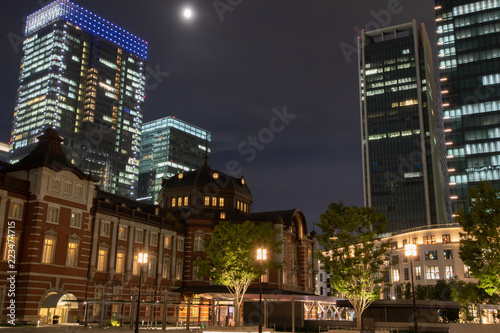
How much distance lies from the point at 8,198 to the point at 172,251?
90.6 ft

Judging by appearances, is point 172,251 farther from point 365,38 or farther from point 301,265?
point 365,38

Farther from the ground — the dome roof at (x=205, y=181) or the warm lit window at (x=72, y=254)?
the dome roof at (x=205, y=181)

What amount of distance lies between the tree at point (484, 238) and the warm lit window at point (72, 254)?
39.5m

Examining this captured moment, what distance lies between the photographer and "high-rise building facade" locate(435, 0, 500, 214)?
139 m

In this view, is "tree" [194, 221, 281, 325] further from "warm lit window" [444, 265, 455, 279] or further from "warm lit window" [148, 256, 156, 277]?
"warm lit window" [444, 265, 455, 279]

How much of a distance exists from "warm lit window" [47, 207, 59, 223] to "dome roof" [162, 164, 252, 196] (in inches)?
1178

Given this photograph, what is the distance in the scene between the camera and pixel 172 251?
72375mm

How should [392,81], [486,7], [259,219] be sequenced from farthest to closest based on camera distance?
[392,81], [486,7], [259,219]

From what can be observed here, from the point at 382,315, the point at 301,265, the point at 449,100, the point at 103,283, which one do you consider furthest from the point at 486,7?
the point at 103,283

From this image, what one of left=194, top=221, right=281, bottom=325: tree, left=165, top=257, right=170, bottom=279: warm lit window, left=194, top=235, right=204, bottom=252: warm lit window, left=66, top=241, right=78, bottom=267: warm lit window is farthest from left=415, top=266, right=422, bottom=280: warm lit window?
left=66, top=241, right=78, bottom=267: warm lit window

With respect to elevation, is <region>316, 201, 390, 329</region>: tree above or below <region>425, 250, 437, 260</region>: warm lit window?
below

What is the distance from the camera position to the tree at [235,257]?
190 ft

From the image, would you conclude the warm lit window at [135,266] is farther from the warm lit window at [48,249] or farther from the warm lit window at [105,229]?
the warm lit window at [48,249]

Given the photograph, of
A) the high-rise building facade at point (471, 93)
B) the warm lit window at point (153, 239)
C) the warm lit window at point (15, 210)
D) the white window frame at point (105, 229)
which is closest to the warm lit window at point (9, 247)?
the warm lit window at point (15, 210)
